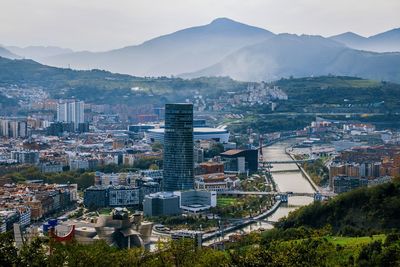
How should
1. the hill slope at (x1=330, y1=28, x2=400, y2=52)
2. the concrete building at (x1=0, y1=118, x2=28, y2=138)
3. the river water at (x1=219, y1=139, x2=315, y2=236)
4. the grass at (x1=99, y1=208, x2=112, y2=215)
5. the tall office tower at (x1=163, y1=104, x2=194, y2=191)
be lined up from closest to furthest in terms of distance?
the grass at (x1=99, y1=208, x2=112, y2=215) → the river water at (x1=219, y1=139, x2=315, y2=236) → the tall office tower at (x1=163, y1=104, x2=194, y2=191) → the concrete building at (x1=0, y1=118, x2=28, y2=138) → the hill slope at (x1=330, y1=28, x2=400, y2=52)

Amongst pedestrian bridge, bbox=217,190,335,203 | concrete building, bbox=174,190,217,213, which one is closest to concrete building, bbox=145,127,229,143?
pedestrian bridge, bbox=217,190,335,203

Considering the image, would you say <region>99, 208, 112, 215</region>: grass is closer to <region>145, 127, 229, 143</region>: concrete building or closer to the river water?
the river water

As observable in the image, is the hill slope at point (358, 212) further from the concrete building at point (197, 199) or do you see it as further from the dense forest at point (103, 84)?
the dense forest at point (103, 84)

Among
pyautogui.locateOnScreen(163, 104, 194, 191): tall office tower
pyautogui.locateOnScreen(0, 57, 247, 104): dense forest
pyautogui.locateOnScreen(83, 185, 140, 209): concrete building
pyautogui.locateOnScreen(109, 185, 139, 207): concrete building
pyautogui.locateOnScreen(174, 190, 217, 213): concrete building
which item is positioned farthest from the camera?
pyautogui.locateOnScreen(0, 57, 247, 104): dense forest

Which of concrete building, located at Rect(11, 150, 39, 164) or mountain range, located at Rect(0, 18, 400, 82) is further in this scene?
mountain range, located at Rect(0, 18, 400, 82)

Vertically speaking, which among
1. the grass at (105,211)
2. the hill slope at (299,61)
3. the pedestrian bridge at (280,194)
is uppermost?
the hill slope at (299,61)

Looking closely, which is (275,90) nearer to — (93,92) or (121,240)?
(93,92)

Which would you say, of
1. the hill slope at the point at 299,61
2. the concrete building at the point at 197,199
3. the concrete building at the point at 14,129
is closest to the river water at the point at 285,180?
the concrete building at the point at 197,199

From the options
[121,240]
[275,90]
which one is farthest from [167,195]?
[275,90]
